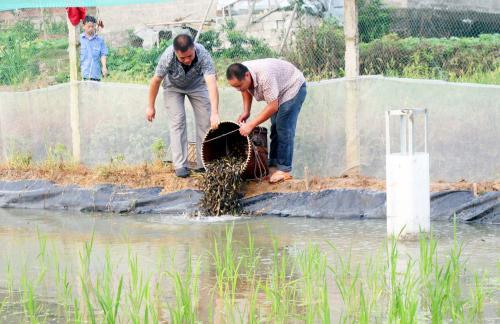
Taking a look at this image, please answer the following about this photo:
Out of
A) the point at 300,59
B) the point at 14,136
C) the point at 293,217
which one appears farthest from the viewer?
the point at 14,136

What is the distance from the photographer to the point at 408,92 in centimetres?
927

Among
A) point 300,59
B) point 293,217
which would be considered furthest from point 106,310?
point 300,59

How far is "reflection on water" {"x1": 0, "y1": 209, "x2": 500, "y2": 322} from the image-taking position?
587 centimetres

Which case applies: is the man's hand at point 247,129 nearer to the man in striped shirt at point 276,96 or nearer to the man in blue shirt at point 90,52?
the man in striped shirt at point 276,96

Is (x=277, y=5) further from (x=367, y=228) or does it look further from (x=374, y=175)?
(x=367, y=228)

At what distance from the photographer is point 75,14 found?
11016 mm

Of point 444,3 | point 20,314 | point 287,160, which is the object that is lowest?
point 20,314

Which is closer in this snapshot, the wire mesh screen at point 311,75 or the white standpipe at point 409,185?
the white standpipe at point 409,185

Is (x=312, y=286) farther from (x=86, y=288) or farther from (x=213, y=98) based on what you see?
(x=213, y=98)

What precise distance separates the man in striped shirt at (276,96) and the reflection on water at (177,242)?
83 cm

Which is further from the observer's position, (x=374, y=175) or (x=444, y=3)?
(x=444, y=3)

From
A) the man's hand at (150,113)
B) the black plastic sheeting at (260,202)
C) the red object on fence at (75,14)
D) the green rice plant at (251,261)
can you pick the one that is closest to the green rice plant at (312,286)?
the green rice plant at (251,261)

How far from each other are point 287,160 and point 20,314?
474cm

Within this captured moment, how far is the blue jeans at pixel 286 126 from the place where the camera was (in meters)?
9.45
